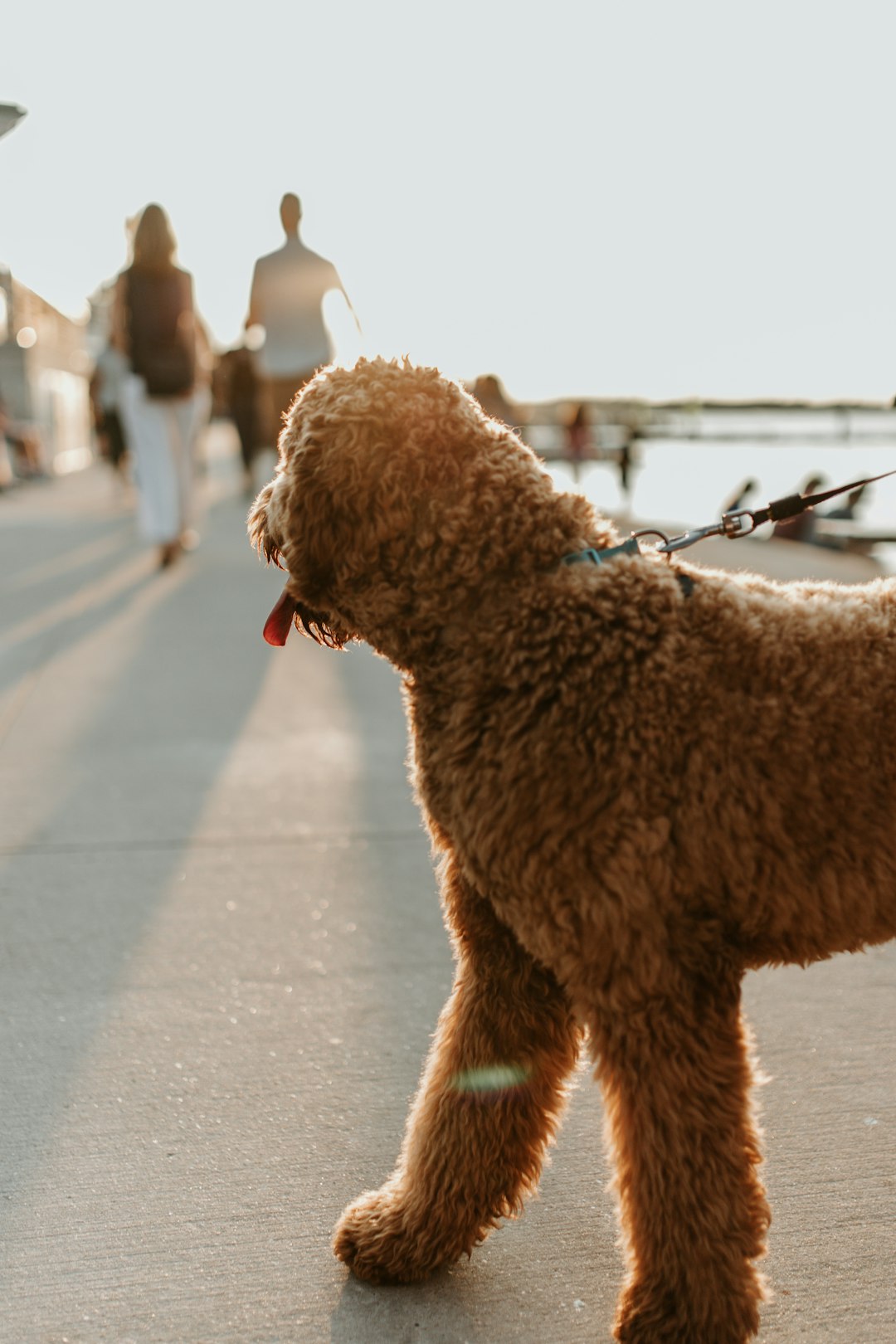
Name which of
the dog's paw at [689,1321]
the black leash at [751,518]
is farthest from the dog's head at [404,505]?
the dog's paw at [689,1321]

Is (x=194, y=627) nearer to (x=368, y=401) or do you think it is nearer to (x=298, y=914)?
(x=298, y=914)

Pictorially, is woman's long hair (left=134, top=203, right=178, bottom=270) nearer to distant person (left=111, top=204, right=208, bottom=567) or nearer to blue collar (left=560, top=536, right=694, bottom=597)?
distant person (left=111, top=204, right=208, bottom=567)

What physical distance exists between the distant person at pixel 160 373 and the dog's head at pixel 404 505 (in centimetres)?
733

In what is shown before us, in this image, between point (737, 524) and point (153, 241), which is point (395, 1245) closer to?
point (737, 524)

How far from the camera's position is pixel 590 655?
2064 mm

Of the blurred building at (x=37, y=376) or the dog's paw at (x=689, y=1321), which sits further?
the blurred building at (x=37, y=376)

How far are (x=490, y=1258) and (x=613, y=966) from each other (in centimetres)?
80

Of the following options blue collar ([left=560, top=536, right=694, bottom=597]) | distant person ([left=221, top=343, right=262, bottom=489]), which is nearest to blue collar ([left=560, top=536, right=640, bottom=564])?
blue collar ([left=560, top=536, right=694, bottom=597])

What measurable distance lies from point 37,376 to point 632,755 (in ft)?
92.9

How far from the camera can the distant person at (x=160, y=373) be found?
29.5 ft

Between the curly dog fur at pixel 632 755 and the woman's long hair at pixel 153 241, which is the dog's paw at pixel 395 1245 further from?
the woman's long hair at pixel 153 241

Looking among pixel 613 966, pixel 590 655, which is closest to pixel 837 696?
pixel 590 655

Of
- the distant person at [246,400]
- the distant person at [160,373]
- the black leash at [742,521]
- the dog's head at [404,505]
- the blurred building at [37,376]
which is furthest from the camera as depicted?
the blurred building at [37,376]

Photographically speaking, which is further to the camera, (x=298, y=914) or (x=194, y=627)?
(x=194, y=627)
